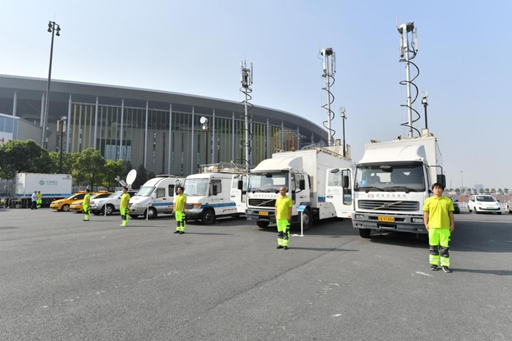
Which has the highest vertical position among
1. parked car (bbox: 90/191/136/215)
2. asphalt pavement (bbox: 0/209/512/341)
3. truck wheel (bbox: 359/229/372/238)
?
parked car (bbox: 90/191/136/215)

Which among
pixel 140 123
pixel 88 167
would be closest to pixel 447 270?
pixel 88 167

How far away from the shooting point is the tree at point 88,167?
36938 millimetres

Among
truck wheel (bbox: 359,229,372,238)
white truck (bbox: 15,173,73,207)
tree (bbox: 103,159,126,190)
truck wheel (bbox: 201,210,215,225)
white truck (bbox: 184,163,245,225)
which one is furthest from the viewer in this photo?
tree (bbox: 103,159,126,190)

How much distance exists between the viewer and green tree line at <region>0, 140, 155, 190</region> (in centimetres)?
3019

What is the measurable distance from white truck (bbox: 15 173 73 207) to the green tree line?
390cm

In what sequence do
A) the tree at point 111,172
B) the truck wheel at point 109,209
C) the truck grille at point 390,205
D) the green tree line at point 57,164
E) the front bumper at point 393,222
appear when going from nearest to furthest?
the front bumper at point 393,222 < the truck grille at point 390,205 < the truck wheel at point 109,209 < the green tree line at point 57,164 < the tree at point 111,172

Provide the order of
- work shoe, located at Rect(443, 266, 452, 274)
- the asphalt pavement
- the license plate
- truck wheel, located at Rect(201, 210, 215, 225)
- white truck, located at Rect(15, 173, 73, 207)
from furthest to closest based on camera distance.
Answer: white truck, located at Rect(15, 173, 73, 207) < truck wheel, located at Rect(201, 210, 215, 225) < the license plate < work shoe, located at Rect(443, 266, 452, 274) < the asphalt pavement

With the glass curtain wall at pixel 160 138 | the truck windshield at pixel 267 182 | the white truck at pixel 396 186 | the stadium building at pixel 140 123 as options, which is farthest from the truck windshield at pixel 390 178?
the glass curtain wall at pixel 160 138

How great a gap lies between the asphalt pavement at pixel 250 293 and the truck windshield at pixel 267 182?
3.45 m

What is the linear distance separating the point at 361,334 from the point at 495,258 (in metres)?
6.00

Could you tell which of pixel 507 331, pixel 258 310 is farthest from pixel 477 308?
pixel 258 310

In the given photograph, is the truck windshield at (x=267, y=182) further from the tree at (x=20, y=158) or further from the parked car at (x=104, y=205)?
the tree at (x=20, y=158)

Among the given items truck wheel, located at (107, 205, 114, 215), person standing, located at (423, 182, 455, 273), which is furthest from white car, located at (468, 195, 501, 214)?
truck wheel, located at (107, 205, 114, 215)

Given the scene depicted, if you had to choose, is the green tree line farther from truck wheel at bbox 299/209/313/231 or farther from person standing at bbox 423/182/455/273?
person standing at bbox 423/182/455/273
